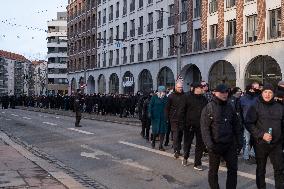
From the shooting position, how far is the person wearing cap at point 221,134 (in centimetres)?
737

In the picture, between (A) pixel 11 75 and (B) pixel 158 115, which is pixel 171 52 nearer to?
(B) pixel 158 115

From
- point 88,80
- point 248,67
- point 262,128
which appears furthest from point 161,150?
point 88,80

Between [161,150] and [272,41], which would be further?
[272,41]

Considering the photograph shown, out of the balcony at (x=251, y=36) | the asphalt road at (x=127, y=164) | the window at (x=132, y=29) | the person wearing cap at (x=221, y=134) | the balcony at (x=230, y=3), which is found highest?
the window at (x=132, y=29)

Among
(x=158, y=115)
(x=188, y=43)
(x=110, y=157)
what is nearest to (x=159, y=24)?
(x=188, y=43)

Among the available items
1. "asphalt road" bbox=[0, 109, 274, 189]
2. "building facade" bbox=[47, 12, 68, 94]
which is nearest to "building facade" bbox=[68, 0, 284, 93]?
"asphalt road" bbox=[0, 109, 274, 189]

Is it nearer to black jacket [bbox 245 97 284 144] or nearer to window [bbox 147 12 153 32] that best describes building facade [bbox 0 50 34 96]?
window [bbox 147 12 153 32]

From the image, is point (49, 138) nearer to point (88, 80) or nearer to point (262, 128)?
point (262, 128)

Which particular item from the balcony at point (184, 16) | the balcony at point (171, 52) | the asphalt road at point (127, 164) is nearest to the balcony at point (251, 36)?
the balcony at point (184, 16)

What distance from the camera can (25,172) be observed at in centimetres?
992

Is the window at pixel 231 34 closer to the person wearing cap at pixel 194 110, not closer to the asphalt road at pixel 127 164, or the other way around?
the asphalt road at pixel 127 164

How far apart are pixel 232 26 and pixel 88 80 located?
3474 cm

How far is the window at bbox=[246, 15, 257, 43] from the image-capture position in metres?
34.4

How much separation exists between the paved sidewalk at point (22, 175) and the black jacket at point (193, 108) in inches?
131
